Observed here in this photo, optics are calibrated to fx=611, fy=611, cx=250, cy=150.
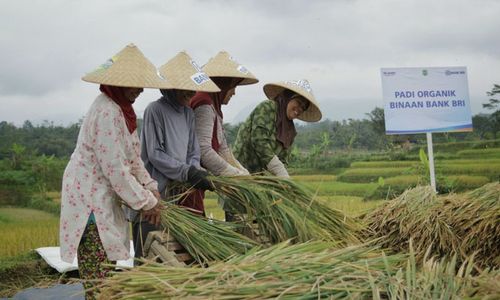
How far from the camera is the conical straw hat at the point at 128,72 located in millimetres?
2525

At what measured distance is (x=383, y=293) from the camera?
1608 millimetres

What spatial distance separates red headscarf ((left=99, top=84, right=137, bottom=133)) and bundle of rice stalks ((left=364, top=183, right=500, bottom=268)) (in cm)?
118

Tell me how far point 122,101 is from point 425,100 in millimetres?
4715

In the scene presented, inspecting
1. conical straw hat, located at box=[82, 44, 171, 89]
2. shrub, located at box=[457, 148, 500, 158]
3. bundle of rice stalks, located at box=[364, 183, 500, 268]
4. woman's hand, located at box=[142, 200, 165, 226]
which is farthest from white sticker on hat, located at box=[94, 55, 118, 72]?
shrub, located at box=[457, 148, 500, 158]

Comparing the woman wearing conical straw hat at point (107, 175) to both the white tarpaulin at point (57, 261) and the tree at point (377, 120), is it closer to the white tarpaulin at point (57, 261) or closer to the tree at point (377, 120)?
the white tarpaulin at point (57, 261)

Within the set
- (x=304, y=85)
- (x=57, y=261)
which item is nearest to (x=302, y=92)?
(x=304, y=85)

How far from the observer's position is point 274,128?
3.35 m

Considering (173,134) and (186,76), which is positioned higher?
(186,76)

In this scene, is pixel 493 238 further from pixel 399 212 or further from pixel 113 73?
pixel 113 73

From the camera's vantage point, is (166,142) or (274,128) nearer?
(166,142)

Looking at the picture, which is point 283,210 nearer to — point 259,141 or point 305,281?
point 259,141

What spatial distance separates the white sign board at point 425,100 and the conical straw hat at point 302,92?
2.95m

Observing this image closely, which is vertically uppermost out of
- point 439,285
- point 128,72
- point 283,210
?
point 128,72

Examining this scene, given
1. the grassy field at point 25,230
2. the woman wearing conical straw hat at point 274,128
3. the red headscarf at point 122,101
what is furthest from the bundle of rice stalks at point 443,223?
the grassy field at point 25,230
